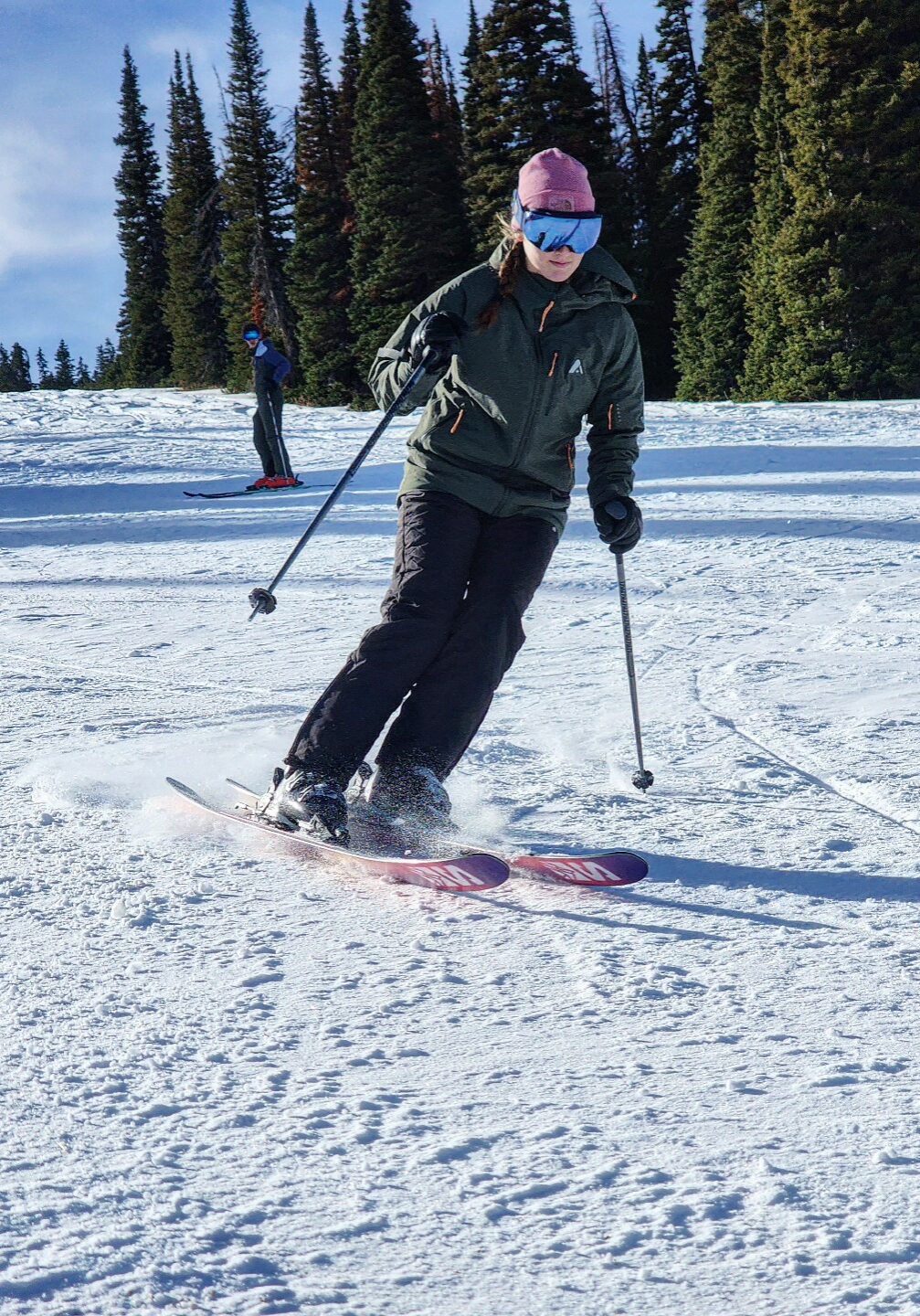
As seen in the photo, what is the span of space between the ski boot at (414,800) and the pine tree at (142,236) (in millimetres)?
59225

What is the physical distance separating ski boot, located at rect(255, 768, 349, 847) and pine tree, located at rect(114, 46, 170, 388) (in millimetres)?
59247

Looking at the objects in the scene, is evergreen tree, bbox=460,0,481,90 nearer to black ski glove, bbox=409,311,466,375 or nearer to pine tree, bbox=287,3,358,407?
pine tree, bbox=287,3,358,407

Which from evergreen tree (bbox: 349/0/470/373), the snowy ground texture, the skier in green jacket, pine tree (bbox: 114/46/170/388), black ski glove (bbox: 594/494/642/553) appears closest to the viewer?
the snowy ground texture

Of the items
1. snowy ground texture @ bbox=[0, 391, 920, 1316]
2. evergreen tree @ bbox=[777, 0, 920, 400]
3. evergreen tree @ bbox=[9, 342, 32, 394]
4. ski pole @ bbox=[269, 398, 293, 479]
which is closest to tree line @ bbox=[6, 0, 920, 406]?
evergreen tree @ bbox=[777, 0, 920, 400]

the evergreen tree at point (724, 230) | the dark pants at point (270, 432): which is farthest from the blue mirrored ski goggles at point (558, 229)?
the evergreen tree at point (724, 230)

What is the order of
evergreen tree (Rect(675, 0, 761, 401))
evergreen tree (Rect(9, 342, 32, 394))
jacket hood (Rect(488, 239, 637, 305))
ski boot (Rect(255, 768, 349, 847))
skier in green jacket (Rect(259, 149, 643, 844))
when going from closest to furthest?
1. ski boot (Rect(255, 768, 349, 847))
2. skier in green jacket (Rect(259, 149, 643, 844))
3. jacket hood (Rect(488, 239, 637, 305))
4. evergreen tree (Rect(675, 0, 761, 401))
5. evergreen tree (Rect(9, 342, 32, 394))

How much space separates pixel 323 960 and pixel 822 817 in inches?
57.8

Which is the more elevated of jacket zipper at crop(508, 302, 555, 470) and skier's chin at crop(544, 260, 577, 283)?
skier's chin at crop(544, 260, 577, 283)

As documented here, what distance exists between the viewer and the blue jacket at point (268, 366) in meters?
13.5

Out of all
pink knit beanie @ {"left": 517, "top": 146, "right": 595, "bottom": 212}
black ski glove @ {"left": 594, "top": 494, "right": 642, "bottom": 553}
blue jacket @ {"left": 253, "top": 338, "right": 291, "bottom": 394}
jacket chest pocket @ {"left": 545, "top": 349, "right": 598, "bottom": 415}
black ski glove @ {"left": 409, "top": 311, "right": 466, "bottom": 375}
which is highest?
blue jacket @ {"left": 253, "top": 338, "right": 291, "bottom": 394}

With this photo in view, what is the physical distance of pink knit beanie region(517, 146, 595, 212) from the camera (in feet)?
10.2

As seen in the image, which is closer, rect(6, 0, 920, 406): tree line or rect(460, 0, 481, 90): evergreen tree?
rect(6, 0, 920, 406): tree line

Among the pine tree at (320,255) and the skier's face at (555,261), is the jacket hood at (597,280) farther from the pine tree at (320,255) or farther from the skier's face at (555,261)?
the pine tree at (320,255)

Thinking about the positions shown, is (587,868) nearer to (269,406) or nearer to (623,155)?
(269,406)
